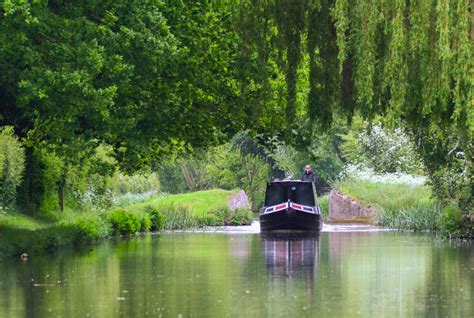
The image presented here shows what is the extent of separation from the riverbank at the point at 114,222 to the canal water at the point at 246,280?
99 centimetres

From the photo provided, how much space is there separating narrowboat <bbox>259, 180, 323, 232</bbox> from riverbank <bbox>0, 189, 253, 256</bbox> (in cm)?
470

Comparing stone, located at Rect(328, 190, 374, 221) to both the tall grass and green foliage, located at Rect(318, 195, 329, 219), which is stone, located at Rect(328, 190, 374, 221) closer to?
the tall grass

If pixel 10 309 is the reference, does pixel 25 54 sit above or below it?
above

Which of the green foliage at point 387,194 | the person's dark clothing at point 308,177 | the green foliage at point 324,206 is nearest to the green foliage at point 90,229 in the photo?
the green foliage at point 387,194

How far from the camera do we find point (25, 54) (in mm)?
29328

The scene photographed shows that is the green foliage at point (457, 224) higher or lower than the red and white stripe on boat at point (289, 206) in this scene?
lower

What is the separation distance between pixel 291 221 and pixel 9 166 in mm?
14706

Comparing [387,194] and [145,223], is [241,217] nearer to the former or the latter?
[387,194]

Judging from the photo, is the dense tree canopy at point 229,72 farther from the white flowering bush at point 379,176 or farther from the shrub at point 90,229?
the white flowering bush at point 379,176

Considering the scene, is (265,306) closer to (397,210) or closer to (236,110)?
(236,110)

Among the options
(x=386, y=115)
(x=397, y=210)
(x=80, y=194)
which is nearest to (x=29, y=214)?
(x=80, y=194)

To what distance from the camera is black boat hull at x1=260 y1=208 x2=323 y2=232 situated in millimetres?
48750

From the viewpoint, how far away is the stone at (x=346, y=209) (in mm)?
56531

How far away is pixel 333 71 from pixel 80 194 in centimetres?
2448
